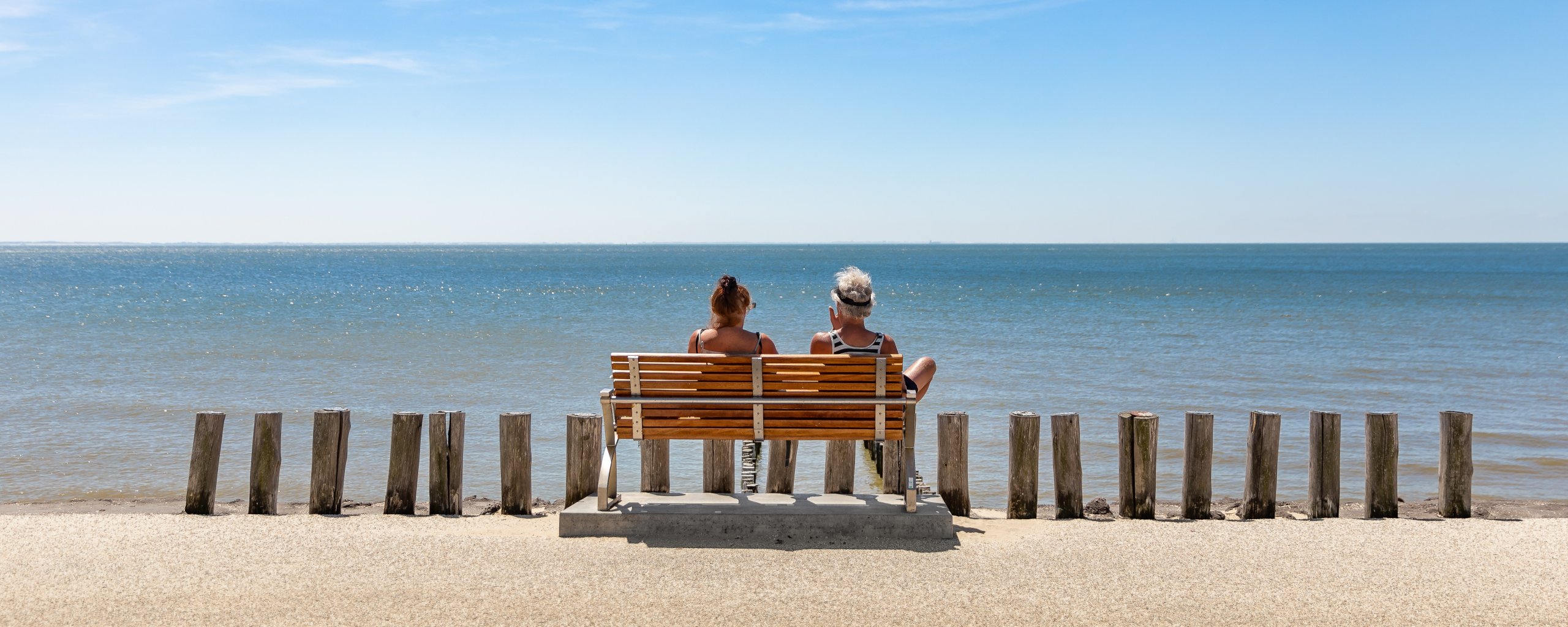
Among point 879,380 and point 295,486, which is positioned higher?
point 879,380

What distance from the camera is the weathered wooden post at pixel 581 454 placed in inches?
249

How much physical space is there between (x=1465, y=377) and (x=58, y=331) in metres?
29.9

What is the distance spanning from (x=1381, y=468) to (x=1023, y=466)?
2076 millimetres

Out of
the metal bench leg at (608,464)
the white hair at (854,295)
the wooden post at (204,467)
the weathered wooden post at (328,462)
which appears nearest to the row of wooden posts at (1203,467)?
the white hair at (854,295)

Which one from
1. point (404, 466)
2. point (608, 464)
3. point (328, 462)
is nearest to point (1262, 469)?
point (608, 464)

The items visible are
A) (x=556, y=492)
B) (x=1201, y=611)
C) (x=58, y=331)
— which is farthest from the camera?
(x=58, y=331)

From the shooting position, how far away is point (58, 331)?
2658cm

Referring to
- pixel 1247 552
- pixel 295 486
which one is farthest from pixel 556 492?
pixel 1247 552

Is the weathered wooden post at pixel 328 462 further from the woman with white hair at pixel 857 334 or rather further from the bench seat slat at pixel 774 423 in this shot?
the woman with white hair at pixel 857 334

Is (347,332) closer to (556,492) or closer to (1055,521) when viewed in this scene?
(556,492)

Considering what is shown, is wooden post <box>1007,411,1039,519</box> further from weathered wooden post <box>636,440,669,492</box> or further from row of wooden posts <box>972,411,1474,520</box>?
weathered wooden post <box>636,440,669,492</box>

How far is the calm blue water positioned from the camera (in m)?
10.0

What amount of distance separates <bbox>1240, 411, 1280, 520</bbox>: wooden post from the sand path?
299 mm

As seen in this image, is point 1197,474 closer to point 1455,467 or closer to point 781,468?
point 1455,467
